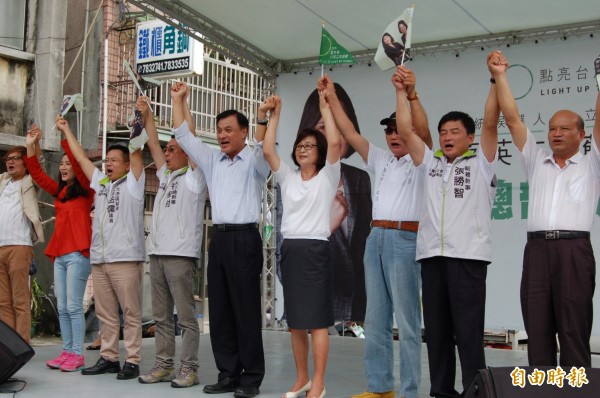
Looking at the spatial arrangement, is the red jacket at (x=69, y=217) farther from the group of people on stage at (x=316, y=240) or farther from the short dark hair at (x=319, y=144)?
the short dark hair at (x=319, y=144)

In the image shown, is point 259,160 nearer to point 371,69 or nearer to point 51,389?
point 51,389

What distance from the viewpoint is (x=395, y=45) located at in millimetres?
4320

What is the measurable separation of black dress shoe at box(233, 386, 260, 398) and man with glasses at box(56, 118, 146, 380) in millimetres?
922

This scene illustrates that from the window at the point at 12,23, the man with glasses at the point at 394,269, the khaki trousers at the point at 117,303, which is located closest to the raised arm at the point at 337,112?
the man with glasses at the point at 394,269

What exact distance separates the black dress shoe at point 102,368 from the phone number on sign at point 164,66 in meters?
8.02

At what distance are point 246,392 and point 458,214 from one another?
152cm

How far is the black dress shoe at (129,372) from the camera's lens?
4.84 metres

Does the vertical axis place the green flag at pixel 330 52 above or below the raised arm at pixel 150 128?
above

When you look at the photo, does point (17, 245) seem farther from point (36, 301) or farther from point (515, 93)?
point (515, 93)

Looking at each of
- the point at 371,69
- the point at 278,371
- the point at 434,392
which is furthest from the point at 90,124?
the point at 434,392

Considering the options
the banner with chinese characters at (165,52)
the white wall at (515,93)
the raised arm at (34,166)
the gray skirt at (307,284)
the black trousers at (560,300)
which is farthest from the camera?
the banner with chinese characters at (165,52)

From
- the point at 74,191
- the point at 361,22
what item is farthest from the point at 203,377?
the point at 361,22

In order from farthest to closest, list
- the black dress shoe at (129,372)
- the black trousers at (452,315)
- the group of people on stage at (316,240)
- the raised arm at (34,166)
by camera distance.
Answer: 1. the raised arm at (34,166)
2. the black dress shoe at (129,372)
3. the black trousers at (452,315)
4. the group of people on stage at (316,240)

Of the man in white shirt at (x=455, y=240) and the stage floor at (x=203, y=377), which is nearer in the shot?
the man in white shirt at (x=455, y=240)
